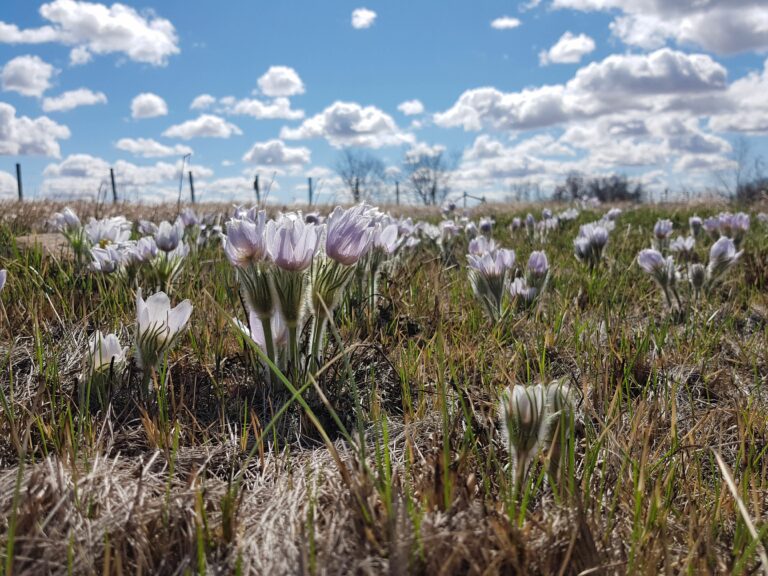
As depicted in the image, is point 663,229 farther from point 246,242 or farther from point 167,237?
point 246,242

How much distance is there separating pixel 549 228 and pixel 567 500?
587cm

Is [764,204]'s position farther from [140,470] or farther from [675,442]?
[140,470]

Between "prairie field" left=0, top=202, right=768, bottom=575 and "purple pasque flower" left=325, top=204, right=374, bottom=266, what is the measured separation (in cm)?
1

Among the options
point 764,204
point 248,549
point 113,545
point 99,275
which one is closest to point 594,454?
point 248,549

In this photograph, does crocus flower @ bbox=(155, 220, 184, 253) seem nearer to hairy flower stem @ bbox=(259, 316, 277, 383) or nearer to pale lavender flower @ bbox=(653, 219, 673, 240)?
hairy flower stem @ bbox=(259, 316, 277, 383)

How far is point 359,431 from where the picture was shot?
4.17 feet

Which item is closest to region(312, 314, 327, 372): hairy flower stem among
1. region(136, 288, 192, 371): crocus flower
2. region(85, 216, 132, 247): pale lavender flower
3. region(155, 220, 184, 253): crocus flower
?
region(136, 288, 192, 371): crocus flower

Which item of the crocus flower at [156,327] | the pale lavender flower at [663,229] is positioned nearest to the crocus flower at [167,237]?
the crocus flower at [156,327]

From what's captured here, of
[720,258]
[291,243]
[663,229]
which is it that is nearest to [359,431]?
[291,243]

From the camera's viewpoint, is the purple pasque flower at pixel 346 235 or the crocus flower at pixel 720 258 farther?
the crocus flower at pixel 720 258

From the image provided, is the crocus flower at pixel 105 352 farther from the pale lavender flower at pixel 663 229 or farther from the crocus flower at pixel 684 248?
the pale lavender flower at pixel 663 229

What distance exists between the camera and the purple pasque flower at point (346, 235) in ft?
5.70

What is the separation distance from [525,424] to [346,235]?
2.34ft

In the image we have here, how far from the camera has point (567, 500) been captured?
130 cm
